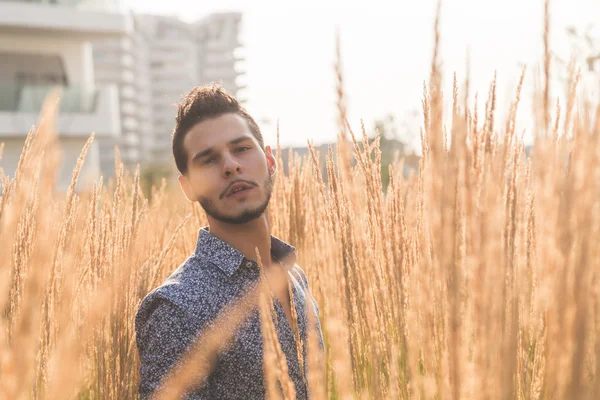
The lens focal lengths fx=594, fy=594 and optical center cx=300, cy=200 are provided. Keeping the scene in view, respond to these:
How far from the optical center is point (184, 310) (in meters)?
1.29

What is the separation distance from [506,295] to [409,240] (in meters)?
0.39

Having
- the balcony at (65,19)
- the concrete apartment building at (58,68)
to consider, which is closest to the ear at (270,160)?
the concrete apartment building at (58,68)

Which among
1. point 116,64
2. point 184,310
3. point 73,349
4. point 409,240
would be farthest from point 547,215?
point 116,64

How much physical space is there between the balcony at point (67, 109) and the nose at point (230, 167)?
11.8 m

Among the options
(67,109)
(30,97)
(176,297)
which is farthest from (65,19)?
(176,297)

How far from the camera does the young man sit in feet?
4.19

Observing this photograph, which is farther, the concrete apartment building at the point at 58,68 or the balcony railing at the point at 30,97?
the concrete apartment building at the point at 58,68

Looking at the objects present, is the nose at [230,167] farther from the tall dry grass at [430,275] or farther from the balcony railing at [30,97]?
the balcony railing at [30,97]

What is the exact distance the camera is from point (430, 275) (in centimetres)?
89

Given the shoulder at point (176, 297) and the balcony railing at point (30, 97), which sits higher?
the balcony railing at point (30, 97)

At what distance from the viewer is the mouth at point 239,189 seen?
1.45m

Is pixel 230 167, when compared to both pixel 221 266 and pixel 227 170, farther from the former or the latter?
pixel 221 266

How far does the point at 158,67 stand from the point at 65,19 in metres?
48.8

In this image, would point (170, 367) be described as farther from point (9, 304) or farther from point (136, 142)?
point (136, 142)
